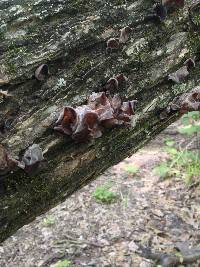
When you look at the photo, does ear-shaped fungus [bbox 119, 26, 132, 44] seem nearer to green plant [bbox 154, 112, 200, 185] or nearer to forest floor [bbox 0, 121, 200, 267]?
forest floor [bbox 0, 121, 200, 267]

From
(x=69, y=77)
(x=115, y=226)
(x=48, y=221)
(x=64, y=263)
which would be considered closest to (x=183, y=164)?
(x=115, y=226)

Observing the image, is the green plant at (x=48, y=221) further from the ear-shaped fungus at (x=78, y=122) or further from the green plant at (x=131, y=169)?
the ear-shaped fungus at (x=78, y=122)

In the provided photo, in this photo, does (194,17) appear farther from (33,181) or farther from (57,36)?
(33,181)

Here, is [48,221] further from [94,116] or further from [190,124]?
→ [94,116]

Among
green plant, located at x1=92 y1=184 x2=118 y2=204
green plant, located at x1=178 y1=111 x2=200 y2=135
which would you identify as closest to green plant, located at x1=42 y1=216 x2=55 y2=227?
green plant, located at x1=92 y1=184 x2=118 y2=204

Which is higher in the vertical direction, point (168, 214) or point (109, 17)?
point (109, 17)

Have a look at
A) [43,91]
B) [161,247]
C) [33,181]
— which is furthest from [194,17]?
[161,247]

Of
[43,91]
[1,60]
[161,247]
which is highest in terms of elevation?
[1,60]
